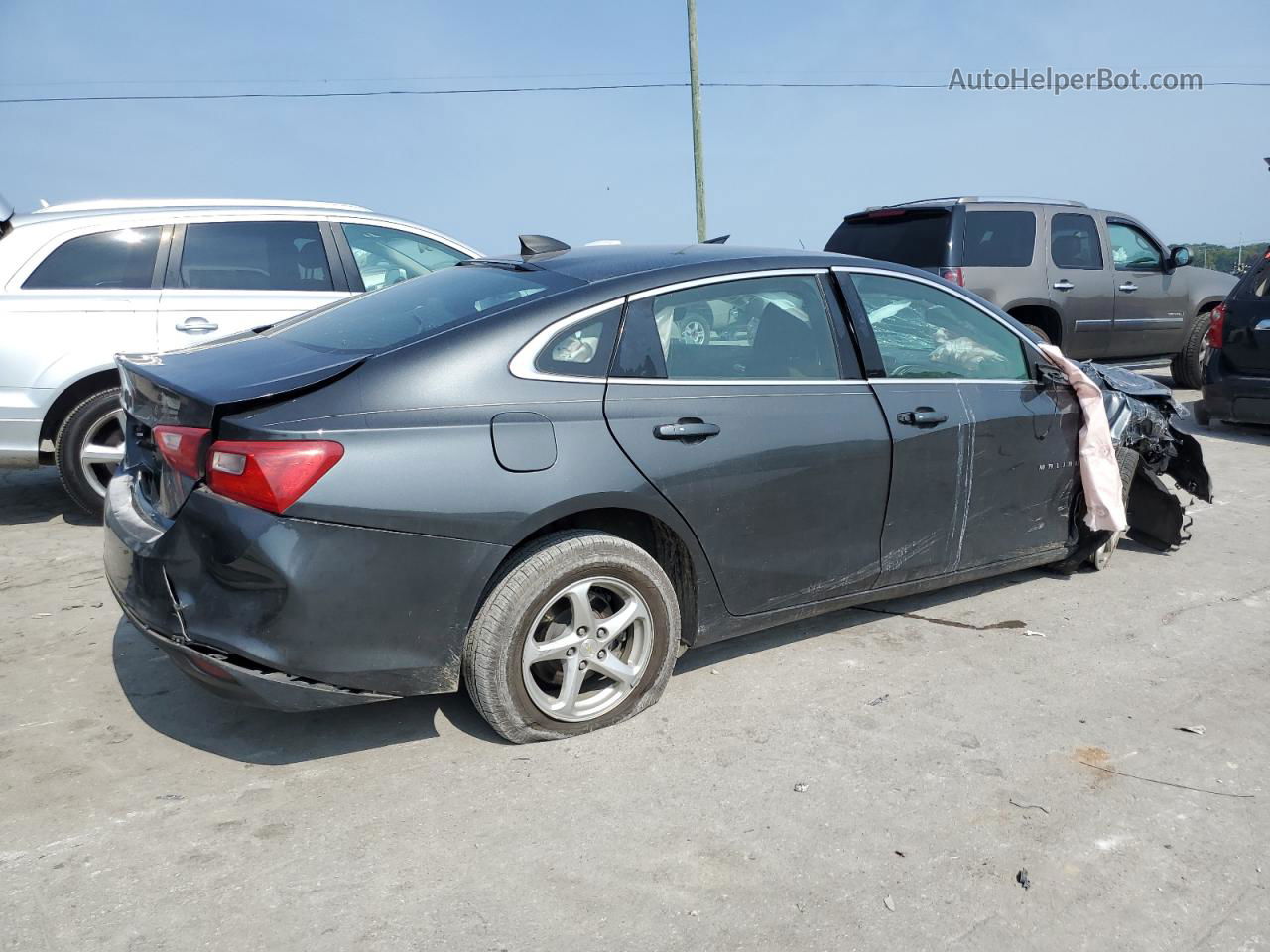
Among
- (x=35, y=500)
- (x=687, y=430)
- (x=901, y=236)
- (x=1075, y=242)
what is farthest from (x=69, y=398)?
(x=1075, y=242)

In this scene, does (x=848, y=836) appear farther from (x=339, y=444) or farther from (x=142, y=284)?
(x=142, y=284)

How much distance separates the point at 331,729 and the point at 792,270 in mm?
2358

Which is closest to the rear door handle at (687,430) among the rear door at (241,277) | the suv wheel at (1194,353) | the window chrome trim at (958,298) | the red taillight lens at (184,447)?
the window chrome trim at (958,298)

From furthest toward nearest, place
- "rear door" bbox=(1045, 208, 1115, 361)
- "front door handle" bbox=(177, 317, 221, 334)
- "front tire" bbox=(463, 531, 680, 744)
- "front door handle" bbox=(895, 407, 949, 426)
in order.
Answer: "rear door" bbox=(1045, 208, 1115, 361) → "front door handle" bbox=(177, 317, 221, 334) → "front door handle" bbox=(895, 407, 949, 426) → "front tire" bbox=(463, 531, 680, 744)

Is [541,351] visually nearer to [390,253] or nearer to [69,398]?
[69,398]

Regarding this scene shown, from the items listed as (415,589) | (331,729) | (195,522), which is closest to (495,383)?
(415,589)

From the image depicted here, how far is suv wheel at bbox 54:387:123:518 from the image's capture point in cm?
595

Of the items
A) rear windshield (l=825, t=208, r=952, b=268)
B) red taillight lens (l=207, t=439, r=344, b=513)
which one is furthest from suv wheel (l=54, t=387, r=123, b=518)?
rear windshield (l=825, t=208, r=952, b=268)

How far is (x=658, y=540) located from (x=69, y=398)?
3.99 meters

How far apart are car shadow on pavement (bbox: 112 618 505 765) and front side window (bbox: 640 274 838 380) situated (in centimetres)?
145

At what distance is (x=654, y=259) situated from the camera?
3.96 m

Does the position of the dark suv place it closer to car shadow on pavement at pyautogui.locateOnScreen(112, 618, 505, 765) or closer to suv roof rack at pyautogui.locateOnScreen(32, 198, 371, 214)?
suv roof rack at pyautogui.locateOnScreen(32, 198, 371, 214)

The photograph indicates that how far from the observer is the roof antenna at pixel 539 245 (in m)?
4.48

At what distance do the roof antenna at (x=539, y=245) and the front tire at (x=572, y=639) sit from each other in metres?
1.55
